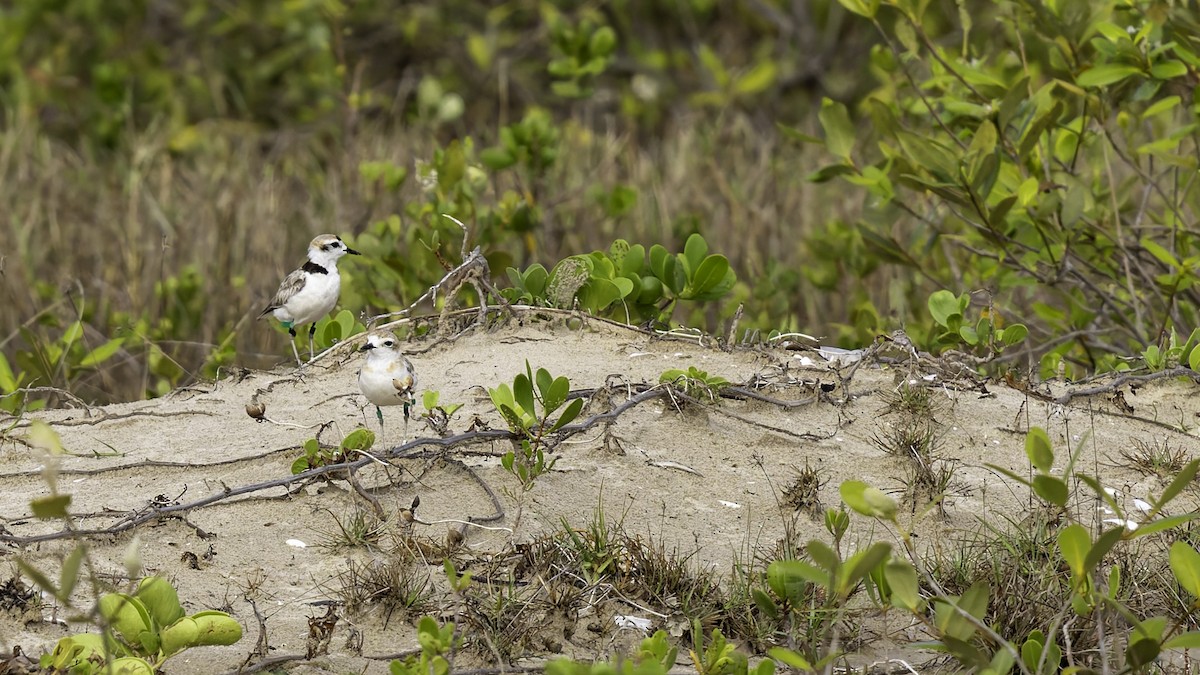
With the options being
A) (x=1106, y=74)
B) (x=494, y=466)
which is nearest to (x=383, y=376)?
(x=494, y=466)

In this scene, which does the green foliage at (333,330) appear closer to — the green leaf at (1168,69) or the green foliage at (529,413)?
the green foliage at (529,413)

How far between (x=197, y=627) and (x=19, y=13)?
9.71 m

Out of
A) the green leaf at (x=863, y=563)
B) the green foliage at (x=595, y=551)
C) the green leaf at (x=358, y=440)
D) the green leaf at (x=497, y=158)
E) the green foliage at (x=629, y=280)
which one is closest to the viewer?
the green leaf at (x=863, y=563)

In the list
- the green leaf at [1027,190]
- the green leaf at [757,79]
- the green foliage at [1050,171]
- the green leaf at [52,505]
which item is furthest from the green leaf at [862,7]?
the green leaf at [757,79]

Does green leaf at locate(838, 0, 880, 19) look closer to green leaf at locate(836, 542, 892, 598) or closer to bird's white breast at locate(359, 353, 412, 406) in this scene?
bird's white breast at locate(359, 353, 412, 406)

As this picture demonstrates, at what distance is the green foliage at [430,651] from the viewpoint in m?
2.95

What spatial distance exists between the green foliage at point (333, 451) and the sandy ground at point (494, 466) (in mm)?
80

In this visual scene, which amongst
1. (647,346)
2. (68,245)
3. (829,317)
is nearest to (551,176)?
(829,317)

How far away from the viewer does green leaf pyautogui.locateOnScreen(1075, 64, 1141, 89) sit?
4.95 m

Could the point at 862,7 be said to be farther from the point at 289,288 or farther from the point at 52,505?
the point at 52,505

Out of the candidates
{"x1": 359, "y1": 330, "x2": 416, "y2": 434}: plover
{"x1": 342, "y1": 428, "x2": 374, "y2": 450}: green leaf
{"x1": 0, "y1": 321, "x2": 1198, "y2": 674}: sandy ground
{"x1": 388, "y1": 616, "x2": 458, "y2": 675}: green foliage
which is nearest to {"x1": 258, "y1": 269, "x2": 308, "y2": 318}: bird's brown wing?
{"x1": 0, "y1": 321, "x2": 1198, "y2": 674}: sandy ground

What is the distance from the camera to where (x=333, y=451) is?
12.3 feet

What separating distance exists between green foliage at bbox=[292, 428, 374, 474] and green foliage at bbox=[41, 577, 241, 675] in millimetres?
693

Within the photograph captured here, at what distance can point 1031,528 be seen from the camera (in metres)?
3.64
